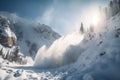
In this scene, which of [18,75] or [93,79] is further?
[18,75]

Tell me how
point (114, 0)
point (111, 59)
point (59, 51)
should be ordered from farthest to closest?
point (114, 0)
point (59, 51)
point (111, 59)

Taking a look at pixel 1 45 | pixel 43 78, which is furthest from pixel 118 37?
pixel 1 45

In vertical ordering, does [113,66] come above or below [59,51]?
below

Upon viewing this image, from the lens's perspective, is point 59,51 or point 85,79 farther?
point 59,51

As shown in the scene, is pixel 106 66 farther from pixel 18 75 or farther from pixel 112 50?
pixel 18 75

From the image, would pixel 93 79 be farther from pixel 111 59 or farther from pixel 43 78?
pixel 43 78

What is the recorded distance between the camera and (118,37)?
42719 mm

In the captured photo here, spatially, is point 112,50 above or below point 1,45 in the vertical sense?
below

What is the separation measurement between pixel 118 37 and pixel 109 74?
53.9ft

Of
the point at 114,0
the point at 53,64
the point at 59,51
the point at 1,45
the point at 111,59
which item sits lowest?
the point at 111,59

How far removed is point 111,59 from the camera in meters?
34.0

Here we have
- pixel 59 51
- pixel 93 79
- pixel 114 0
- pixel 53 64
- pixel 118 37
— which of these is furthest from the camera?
pixel 114 0

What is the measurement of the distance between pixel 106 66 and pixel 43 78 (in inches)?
519

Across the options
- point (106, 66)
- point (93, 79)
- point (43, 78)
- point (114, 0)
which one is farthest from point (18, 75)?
point (114, 0)
